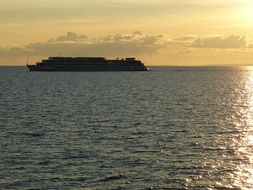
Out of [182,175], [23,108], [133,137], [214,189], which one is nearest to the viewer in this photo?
[214,189]

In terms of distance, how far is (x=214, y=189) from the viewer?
3553cm

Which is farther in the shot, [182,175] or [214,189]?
[182,175]

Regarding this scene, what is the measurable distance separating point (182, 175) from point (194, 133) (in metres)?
22.3

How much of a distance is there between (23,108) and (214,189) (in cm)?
6362

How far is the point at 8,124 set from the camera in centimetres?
6794

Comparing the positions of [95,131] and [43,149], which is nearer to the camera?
[43,149]

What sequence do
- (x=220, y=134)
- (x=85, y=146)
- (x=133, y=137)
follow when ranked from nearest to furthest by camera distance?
1. (x=85, y=146)
2. (x=133, y=137)
3. (x=220, y=134)

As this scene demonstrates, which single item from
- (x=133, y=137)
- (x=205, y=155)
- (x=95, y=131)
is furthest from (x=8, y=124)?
(x=205, y=155)

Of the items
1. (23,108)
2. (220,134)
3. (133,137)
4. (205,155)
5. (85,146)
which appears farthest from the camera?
(23,108)

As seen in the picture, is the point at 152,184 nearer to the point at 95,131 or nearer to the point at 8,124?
the point at 95,131

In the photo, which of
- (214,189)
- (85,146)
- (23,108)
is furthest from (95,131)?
(23,108)

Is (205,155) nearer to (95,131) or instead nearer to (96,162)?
(96,162)

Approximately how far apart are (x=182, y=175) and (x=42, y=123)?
35130 mm

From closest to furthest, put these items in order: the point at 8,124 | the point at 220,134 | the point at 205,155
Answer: the point at 205,155 → the point at 220,134 → the point at 8,124
